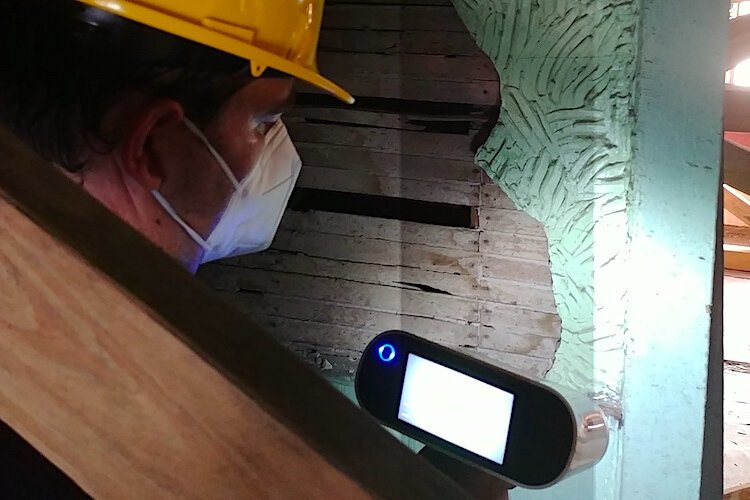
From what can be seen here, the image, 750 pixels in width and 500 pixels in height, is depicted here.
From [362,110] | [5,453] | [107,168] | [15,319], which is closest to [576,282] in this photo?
[362,110]

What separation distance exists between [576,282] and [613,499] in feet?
1.14

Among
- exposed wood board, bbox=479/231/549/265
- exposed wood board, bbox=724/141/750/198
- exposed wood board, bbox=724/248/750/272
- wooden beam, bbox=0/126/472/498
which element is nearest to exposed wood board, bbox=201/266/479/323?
exposed wood board, bbox=479/231/549/265

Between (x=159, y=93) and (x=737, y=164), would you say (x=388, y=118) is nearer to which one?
(x=159, y=93)

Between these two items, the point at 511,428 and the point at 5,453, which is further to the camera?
the point at 511,428

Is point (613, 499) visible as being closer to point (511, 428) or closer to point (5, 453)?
point (511, 428)

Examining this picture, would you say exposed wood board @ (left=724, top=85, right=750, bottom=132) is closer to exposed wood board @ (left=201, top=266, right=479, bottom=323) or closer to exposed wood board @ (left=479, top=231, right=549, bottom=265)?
exposed wood board @ (left=479, top=231, right=549, bottom=265)

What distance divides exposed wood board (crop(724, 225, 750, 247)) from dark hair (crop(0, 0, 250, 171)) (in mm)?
3267

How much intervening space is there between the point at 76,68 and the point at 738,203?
3.11m

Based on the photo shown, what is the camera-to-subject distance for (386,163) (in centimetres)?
138

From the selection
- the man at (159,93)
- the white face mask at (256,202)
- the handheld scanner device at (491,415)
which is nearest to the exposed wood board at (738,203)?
the white face mask at (256,202)

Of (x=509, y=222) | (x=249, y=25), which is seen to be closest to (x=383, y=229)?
(x=509, y=222)

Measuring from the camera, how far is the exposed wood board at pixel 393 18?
126 centimetres

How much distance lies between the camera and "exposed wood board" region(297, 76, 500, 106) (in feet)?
4.12

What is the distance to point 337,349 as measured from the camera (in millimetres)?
1498
